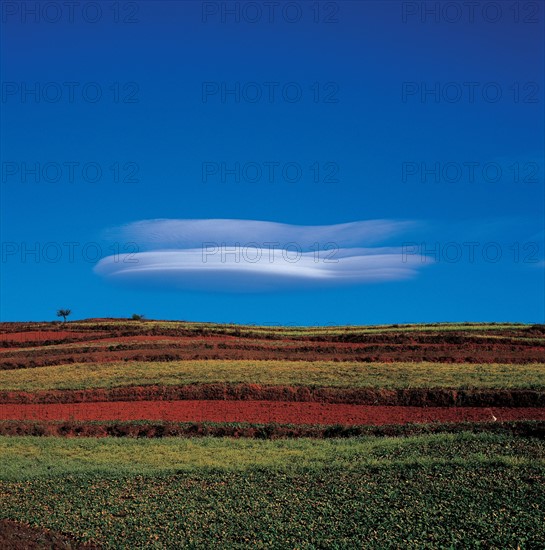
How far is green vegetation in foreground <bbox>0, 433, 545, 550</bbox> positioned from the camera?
40.9ft

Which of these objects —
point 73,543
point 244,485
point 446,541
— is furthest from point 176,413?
point 446,541

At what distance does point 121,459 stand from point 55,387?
1422 cm

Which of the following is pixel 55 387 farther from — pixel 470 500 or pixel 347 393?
pixel 470 500

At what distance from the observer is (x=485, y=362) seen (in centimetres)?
3550

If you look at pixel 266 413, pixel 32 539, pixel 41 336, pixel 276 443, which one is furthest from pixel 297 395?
pixel 41 336

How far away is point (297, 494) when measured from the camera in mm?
14414

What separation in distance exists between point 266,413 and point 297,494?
475 inches

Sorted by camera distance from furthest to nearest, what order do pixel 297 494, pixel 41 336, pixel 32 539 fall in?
pixel 41 336, pixel 297 494, pixel 32 539

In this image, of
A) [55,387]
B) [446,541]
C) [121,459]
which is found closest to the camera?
[446,541]

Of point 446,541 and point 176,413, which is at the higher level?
point 176,413

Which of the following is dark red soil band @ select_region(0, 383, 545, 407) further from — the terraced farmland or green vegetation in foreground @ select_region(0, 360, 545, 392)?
green vegetation in foreground @ select_region(0, 360, 545, 392)

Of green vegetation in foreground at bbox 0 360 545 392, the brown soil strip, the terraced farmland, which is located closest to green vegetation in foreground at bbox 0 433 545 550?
the terraced farmland

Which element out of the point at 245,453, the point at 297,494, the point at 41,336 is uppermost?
the point at 41,336

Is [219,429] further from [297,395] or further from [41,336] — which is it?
[41,336]
